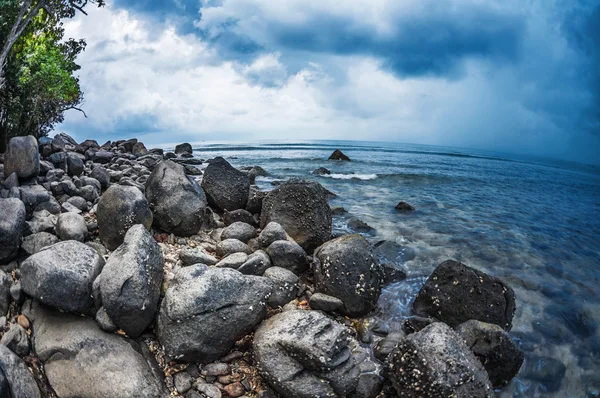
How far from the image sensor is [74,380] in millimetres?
4719

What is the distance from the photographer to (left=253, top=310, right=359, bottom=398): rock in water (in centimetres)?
473

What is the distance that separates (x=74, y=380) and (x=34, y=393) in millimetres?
424

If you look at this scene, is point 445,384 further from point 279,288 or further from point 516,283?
point 516,283

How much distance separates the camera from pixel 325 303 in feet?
21.1

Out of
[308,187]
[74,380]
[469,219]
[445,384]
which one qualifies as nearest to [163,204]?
[308,187]

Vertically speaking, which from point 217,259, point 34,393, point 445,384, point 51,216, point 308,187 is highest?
point 308,187

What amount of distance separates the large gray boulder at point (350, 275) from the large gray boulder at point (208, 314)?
64.2 inches

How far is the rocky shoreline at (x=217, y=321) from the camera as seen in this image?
15.7ft

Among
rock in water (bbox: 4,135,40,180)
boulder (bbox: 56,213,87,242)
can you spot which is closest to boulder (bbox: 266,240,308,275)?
boulder (bbox: 56,213,87,242)

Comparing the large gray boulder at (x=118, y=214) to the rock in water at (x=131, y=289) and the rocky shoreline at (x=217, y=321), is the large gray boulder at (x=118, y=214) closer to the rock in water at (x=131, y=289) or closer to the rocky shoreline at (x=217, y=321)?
the rocky shoreline at (x=217, y=321)

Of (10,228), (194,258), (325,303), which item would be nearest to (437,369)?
(325,303)

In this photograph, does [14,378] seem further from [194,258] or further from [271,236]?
[271,236]

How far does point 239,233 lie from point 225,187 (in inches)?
93.5

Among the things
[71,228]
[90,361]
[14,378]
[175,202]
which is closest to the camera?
[14,378]
